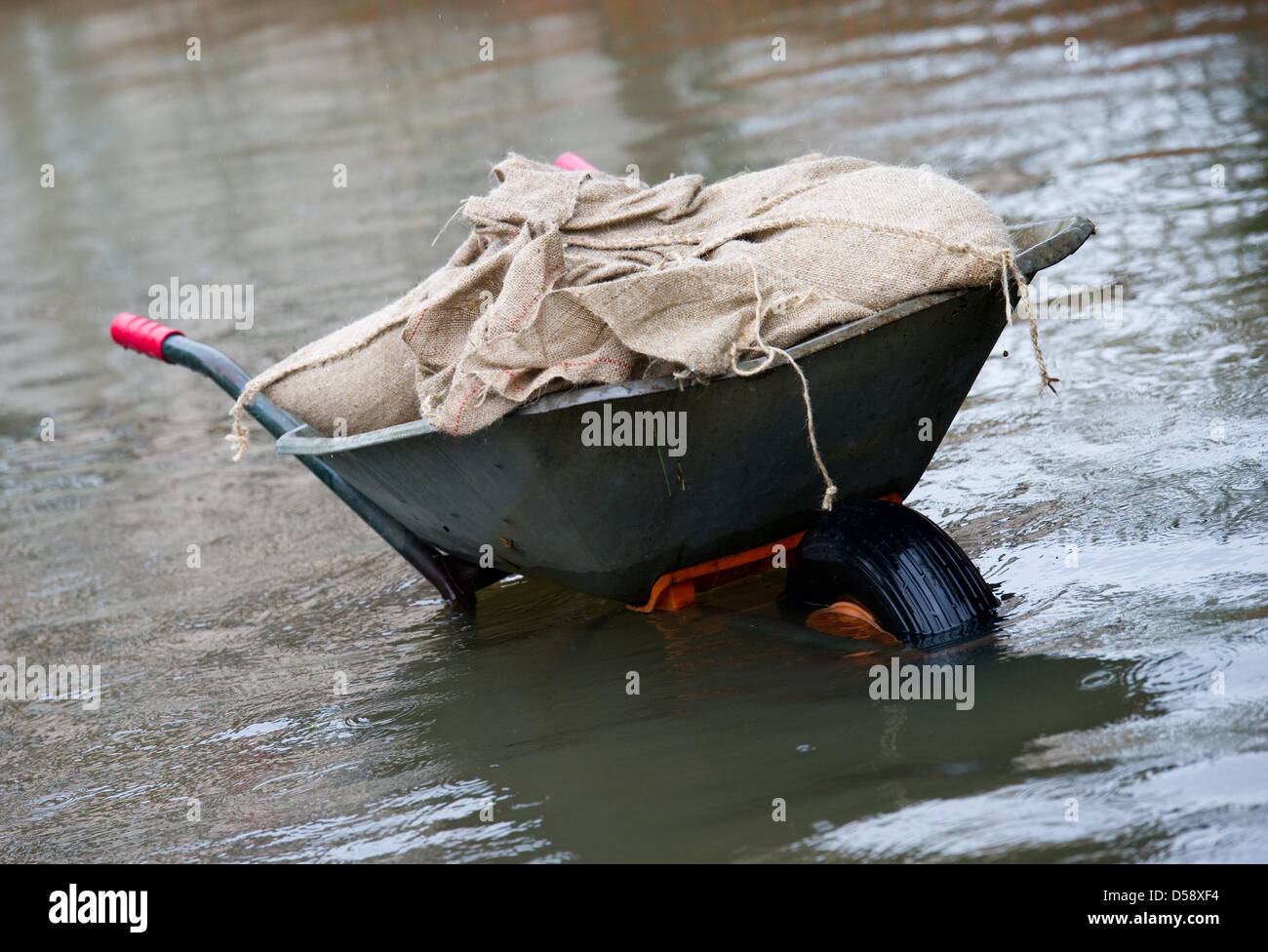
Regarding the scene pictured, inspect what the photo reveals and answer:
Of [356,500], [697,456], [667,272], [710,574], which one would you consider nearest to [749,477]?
[697,456]

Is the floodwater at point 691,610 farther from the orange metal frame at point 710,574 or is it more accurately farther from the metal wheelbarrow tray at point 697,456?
the metal wheelbarrow tray at point 697,456

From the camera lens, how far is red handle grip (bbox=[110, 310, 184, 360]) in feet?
12.9

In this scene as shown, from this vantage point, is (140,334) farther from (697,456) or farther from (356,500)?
(697,456)

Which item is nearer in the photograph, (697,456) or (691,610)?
(697,456)

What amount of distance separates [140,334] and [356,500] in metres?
0.84

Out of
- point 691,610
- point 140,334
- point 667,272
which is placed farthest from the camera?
point 140,334

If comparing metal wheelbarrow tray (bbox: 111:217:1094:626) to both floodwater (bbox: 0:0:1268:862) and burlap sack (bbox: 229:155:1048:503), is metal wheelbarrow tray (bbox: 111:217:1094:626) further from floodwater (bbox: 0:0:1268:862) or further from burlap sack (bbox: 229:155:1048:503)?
floodwater (bbox: 0:0:1268:862)

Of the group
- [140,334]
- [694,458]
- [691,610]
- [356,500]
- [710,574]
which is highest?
[140,334]

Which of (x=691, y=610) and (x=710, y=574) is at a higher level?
(x=710, y=574)

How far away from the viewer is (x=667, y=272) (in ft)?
9.41

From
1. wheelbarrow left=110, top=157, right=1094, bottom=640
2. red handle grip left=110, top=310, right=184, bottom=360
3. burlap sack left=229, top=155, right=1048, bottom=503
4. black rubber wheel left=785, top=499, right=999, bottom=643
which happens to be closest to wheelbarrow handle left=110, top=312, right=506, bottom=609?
red handle grip left=110, top=310, right=184, bottom=360

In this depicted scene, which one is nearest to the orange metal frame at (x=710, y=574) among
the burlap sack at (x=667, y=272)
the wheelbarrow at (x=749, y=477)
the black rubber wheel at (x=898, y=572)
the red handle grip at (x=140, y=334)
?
the wheelbarrow at (x=749, y=477)

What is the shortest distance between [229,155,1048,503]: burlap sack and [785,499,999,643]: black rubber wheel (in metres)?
0.23
